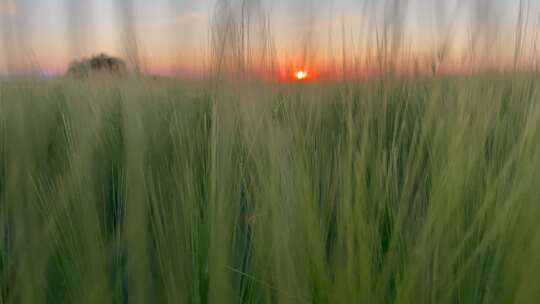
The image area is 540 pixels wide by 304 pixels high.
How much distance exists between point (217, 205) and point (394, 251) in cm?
18

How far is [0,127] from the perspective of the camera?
2.37ft

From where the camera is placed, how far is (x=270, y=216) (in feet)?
1.90

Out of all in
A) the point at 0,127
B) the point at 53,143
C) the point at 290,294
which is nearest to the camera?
the point at 290,294

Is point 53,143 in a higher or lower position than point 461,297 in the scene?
higher

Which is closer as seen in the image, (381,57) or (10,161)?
(10,161)

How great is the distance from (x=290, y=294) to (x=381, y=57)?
0.37 metres

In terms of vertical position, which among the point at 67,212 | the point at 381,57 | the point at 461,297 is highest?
the point at 381,57

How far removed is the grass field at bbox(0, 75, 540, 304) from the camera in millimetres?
563

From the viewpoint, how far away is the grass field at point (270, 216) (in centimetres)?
56

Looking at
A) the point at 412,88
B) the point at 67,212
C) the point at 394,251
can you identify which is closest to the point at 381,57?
the point at 412,88

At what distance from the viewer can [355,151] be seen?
639mm

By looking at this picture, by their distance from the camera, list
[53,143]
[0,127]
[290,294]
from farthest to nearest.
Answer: [53,143] < [0,127] < [290,294]

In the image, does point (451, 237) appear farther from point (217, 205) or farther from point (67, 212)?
point (67, 212)

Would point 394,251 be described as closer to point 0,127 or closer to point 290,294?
point 290,294
